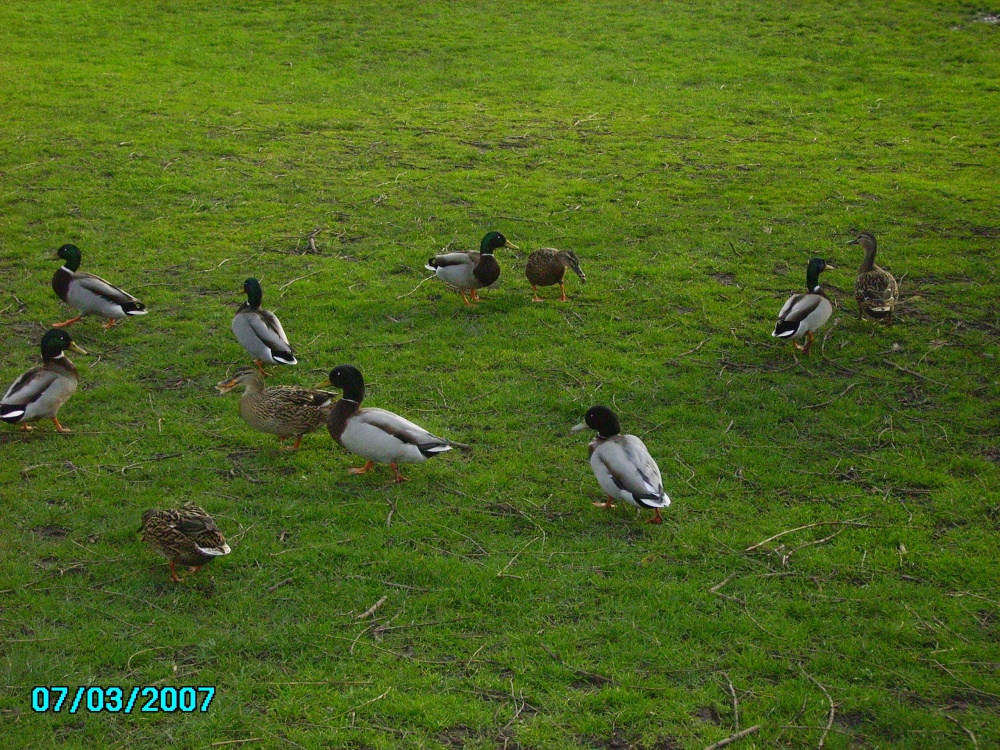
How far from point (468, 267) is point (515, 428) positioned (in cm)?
274

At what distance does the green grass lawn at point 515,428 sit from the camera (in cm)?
525

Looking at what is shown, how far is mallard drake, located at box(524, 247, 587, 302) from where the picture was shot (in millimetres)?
10289

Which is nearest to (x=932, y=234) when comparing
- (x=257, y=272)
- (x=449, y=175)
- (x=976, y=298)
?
(x=976, y=298)

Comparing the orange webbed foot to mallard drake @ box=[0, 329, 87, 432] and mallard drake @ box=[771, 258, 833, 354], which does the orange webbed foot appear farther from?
mallard drake @ box=[771, 258, 833, 354]

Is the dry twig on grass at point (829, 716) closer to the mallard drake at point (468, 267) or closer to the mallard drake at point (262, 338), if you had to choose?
the mallard drake at point (262, 338)

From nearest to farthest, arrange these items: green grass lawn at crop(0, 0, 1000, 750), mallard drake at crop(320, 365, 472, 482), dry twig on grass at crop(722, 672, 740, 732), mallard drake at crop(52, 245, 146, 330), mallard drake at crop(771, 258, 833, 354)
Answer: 1. dry twig on grass at crop(722, 672, 740, 732)
2. green grass lawn at crop(0, 0, 1000, 750)
3. mallard drake at crop(320, 365, 472, 482)
4. mallard drake at crop(771, 258, 833, 354)
5. mallard drake at crop(52, 245, 146, 330)

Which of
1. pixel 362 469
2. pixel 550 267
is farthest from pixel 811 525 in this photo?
pixel 550 267

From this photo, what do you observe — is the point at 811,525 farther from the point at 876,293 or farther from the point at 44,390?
the point at 44,390

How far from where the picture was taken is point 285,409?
7.52 m

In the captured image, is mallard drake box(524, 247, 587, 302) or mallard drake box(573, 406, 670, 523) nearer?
mallard drake box(573, 406, 670, 523)

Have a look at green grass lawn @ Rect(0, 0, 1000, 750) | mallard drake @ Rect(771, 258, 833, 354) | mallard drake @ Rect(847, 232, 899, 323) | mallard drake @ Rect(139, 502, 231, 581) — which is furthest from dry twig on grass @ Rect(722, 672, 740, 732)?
mallard drake @ Rect(847, 232, 899, 323)

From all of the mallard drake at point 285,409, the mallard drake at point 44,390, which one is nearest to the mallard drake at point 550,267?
the mallard drake at point 285,409

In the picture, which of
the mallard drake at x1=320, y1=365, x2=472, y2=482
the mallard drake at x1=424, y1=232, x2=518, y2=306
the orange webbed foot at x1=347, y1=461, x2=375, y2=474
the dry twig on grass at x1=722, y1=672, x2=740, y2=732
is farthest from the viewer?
the mallard drake at x1=424, y1=232, x2=518, y2=306

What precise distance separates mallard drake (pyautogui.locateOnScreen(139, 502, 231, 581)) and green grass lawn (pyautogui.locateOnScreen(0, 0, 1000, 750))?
0.23m
